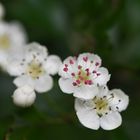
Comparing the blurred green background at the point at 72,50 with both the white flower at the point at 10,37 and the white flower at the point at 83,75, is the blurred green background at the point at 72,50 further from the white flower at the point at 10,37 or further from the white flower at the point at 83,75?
the white flower at the point at 83,75

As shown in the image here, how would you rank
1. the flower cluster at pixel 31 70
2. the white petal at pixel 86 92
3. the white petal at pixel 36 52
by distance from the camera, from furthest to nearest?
the white petal at pixel 36 52 < the flower cluster at pixel 31 70 < the white petal at pixel 86 92

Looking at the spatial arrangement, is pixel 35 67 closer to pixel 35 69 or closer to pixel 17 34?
pixel 35 69

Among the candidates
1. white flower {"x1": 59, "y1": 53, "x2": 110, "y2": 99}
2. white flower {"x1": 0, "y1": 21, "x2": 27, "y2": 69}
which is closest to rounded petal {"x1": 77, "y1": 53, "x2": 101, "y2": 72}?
white flower {"x1": 59, "y1": 53, "x2": 110, "y2": 99}

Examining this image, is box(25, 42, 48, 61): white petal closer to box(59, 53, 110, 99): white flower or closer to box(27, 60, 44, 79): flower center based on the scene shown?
box(27, 60, 44, 79): flower center

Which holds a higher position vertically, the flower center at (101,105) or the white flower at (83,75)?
the white flower at (83,75)

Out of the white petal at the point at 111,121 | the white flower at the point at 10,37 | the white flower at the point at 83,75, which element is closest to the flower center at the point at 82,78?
the white flower at the point at 83,75

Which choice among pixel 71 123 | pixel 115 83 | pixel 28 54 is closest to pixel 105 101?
pixel 71 123
